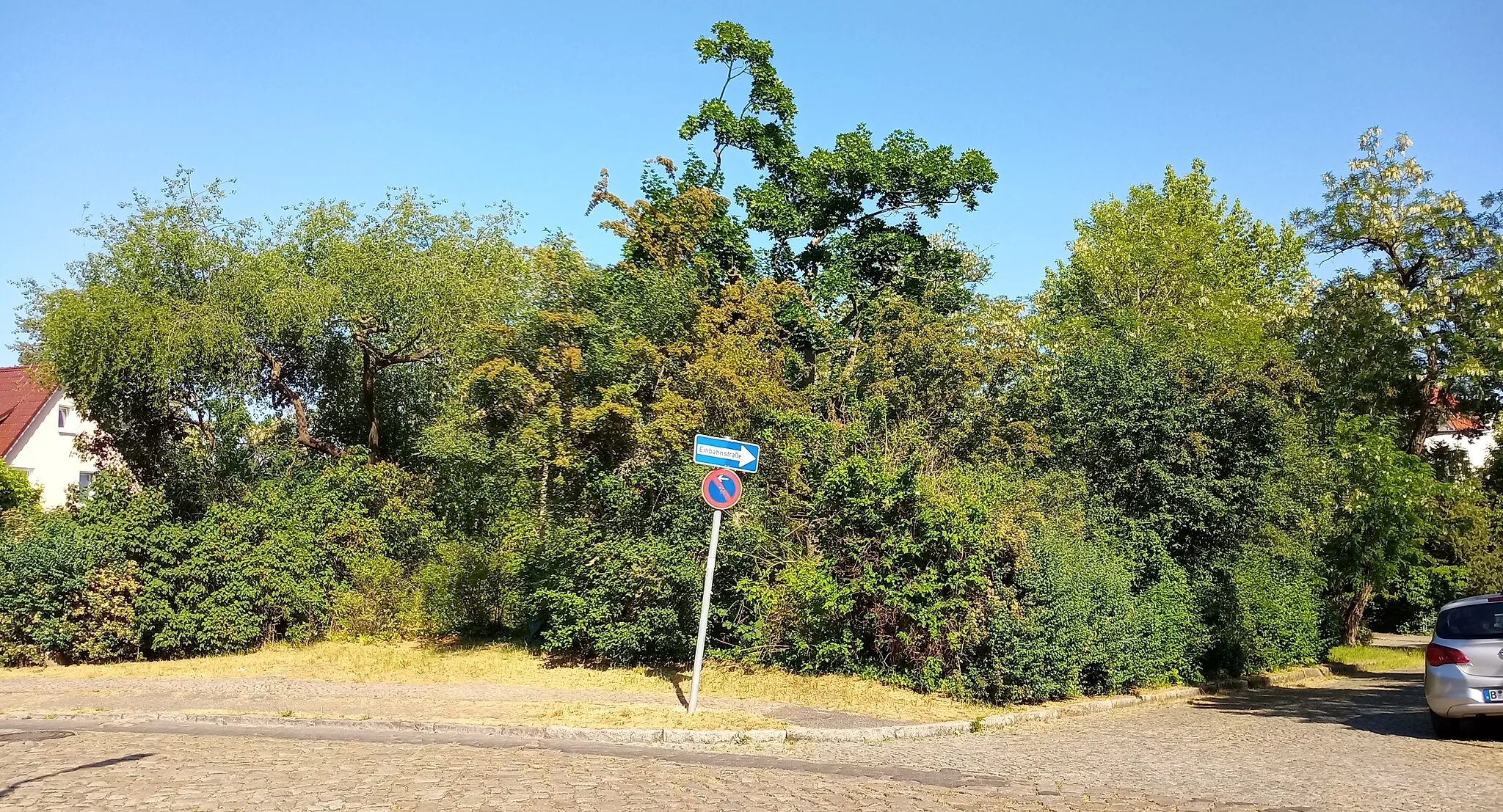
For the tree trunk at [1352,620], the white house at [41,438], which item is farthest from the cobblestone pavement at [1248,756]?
the white house at [41,438]

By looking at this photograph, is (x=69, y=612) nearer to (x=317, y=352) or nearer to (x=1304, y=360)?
(x=317, y=352)

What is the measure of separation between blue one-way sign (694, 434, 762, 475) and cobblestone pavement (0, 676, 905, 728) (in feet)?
9.73

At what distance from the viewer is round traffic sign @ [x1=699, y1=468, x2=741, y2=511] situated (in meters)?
12.9

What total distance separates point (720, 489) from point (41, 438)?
144 ft

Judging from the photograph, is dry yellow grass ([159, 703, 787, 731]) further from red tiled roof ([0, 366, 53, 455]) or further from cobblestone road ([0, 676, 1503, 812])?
red tiled roof ([0, 366, 53, 455])

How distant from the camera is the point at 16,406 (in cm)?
4622

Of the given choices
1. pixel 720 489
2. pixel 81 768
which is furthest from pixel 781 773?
pixel 81 768

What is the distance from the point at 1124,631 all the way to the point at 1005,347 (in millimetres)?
6344

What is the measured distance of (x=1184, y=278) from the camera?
37875mm

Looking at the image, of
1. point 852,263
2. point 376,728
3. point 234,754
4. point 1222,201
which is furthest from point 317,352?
point 1222,201

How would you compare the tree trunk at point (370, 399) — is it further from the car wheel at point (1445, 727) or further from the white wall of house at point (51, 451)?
the white wall of house at point (51, 451)

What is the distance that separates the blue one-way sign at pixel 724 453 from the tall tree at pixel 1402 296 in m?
19.4

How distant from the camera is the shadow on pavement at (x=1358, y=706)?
44.3 ft

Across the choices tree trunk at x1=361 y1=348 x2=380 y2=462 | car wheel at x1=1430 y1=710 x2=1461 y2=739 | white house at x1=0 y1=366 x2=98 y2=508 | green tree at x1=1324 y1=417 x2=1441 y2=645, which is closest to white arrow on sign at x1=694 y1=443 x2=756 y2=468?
car wheel at x1=1430 y1=710 x2=1461 y2=739
